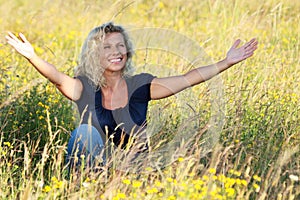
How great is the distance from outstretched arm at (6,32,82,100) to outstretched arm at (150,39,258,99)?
0.44m

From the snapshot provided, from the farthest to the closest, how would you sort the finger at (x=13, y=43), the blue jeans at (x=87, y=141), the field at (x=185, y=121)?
the blue jeans at (x=87, y=141) → the finger at (x=13, y=43) → the field at (x=185, y=121)

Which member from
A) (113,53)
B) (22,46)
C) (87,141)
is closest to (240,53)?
(113,53)

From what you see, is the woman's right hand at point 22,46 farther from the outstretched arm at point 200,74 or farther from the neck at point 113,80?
the outstretched arm at point 200,74

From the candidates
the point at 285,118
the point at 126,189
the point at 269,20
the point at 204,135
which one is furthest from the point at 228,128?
the point at 269,20

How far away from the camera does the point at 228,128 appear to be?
3668mm

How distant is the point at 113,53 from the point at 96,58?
4.7 inches

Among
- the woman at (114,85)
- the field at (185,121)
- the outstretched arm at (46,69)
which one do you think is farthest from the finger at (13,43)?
the woman at (114,85)

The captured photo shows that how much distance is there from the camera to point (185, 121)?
3.82 meters

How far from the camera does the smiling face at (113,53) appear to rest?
12.5 ft

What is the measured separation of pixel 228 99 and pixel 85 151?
112cm

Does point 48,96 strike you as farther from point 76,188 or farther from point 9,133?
point 76,188

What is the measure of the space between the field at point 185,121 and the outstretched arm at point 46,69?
24cm

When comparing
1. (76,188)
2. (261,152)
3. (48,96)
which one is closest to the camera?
(76,188)

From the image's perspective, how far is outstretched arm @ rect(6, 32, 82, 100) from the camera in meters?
3.43
